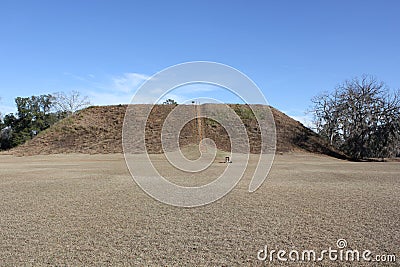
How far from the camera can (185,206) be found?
291 inches

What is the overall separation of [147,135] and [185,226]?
26767 mm

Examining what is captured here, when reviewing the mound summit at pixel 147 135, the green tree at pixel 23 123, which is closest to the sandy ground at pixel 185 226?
the mound summit at pixel 147 135

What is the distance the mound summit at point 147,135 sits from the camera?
3009 cm

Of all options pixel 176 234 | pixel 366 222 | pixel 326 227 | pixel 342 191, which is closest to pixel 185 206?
pixel 176 234

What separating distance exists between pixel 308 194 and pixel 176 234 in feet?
16.3

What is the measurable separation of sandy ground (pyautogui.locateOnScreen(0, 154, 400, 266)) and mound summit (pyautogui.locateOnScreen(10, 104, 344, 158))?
816 inches

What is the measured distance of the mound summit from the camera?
30.1m

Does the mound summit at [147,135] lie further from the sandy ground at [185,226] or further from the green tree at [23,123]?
the sandy ground at [185,226]

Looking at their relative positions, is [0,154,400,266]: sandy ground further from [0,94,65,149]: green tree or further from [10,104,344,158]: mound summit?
[0,94,65,149]: green tree

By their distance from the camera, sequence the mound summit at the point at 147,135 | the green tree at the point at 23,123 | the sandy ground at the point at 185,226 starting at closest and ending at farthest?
the sandy ground at the point at 185,226, the mound summit at the point at 147,135, the green tree at the point at 23,123

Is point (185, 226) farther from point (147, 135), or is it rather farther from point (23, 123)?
point (23, 123)

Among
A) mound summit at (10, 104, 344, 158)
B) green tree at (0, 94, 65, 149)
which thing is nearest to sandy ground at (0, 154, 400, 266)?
mound summit at (10, 104, 344, 158)

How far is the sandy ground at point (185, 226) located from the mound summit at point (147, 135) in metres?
20.7

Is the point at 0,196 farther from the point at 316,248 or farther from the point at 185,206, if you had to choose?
the point at 316,248
